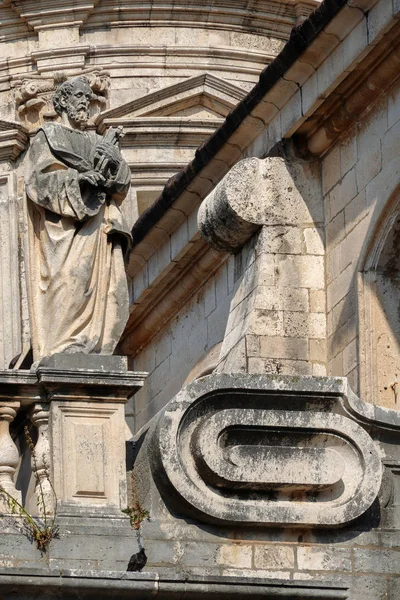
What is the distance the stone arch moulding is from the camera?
20172 mm

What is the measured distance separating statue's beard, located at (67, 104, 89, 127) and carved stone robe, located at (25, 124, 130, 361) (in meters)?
0.15

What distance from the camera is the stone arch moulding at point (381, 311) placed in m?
20.2

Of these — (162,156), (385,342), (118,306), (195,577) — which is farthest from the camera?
(162,156)

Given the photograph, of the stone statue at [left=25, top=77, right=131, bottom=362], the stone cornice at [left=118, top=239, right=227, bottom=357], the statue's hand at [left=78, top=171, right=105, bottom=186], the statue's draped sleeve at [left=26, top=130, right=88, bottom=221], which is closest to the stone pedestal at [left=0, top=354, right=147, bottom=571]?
the stone statue at [left=25, top=77, right=131, bottom=362]

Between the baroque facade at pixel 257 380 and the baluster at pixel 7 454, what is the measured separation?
0.01 meters

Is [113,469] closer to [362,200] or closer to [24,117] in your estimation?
[362,200]

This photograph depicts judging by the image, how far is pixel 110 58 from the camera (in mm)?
33281

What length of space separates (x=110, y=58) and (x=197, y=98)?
122 cm

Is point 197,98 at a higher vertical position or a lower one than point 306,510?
higher

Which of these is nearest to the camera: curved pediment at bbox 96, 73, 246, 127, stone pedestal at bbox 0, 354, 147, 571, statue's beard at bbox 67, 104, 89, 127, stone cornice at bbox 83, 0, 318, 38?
stone pedestal at bbox 0, 354, 147, 571

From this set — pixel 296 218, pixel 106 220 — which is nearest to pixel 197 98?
pixel 296 218

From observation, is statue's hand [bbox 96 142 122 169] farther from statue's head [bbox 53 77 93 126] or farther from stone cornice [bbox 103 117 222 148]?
stone cornice [bbox 103 117 222 148]

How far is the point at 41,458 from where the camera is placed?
1808 centimetres

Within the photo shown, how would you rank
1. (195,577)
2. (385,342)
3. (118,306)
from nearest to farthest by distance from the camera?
(195,577) → (118,306) → (385,342)
